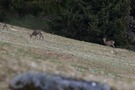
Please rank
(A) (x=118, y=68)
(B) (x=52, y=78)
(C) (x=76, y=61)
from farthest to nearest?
(A) (x=118, y=68) → (C) (x=76, y=61) → (B) (x=52, y=78)

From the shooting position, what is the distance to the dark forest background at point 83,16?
160 ft

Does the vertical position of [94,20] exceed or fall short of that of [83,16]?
it falls short

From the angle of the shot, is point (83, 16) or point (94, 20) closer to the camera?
point (94, 20)

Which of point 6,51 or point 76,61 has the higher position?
point 6,51

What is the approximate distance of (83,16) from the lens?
162 ft

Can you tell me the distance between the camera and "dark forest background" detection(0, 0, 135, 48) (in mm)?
48750

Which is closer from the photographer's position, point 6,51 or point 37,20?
point 6,51

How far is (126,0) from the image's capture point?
162 feet

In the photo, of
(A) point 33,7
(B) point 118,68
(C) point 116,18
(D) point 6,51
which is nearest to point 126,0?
(C) point 116,18

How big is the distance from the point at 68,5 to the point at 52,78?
41213 mm

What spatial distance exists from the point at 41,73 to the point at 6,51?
575cm

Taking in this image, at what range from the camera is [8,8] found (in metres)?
50.3

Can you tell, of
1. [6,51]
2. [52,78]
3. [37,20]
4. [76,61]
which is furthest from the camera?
[37,20]

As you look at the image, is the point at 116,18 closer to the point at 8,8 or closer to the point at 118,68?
the point at 8,8
